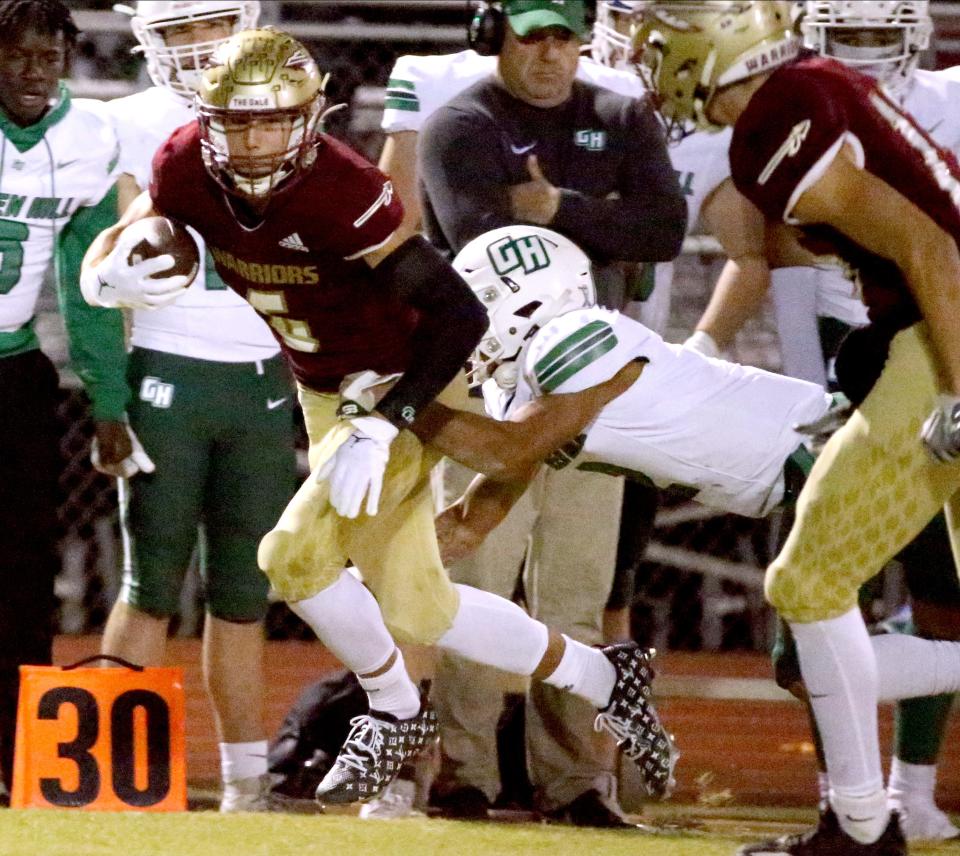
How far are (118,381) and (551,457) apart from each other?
1.15 metres

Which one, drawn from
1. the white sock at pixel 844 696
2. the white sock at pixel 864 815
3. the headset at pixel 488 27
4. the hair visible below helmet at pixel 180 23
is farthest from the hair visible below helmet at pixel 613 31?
the white sock at pixel 864 815

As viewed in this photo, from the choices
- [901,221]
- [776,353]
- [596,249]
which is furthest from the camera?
[776,353]

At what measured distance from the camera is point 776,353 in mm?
6359

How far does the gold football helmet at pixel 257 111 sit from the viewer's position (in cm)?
375

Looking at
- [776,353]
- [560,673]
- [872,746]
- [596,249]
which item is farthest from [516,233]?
[776,353]

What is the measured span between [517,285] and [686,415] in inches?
16.8

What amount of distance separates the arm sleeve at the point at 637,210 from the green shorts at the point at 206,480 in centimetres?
82

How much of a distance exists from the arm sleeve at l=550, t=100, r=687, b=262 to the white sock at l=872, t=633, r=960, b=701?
3.33 feet

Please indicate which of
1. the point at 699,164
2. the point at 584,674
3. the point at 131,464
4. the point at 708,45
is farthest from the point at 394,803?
the point at 708,45

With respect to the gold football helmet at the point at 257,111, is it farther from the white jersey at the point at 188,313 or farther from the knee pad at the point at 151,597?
the knee pad at the point at 151,597

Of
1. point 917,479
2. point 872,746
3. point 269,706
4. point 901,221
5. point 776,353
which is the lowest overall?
point 269,706

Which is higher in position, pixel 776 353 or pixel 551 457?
pixel 551 457

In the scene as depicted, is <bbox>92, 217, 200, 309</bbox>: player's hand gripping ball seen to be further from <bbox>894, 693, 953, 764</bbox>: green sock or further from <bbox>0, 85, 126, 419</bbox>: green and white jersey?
<bbox>894, 693, 953, 764</bbox>: green sock

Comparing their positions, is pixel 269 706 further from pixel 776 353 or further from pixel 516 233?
pixel 516 233
